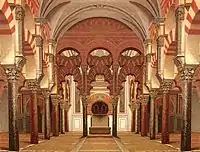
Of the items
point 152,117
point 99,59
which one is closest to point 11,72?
point 152,117

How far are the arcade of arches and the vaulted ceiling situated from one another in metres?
0.04

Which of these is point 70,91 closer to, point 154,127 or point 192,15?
point 154,127

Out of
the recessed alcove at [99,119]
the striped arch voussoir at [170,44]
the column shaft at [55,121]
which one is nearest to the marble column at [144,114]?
the column shaft at [55,121]

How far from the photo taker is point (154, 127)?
15242 mm

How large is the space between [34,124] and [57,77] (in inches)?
213

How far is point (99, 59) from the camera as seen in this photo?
60.4 ft

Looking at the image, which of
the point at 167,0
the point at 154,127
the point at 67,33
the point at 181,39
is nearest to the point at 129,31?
the point at 67,33

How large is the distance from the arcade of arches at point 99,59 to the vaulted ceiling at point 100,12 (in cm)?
4

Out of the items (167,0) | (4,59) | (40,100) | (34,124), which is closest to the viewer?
(4,59)

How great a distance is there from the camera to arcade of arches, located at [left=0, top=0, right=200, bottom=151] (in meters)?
9.46

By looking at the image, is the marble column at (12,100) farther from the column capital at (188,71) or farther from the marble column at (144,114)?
the marble column at (144,114)

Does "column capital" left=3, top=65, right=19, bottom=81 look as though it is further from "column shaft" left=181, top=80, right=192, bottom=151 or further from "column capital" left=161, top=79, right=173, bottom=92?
→ "column capital" left=161, top=79, right=173, bottom=92

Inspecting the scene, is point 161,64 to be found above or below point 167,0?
below

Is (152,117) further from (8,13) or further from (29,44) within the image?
(8,13)
